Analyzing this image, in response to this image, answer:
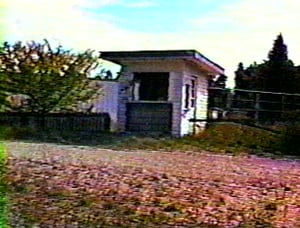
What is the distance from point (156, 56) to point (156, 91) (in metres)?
1.03

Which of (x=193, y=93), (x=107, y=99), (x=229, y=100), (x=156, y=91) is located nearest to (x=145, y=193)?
(x=156, y=91)

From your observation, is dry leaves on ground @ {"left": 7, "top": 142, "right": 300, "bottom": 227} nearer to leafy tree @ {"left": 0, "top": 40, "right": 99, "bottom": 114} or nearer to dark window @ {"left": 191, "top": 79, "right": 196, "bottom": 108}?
leafy tree @ {"left": 0, "top": 40, "right": 99, "bottom": 114}

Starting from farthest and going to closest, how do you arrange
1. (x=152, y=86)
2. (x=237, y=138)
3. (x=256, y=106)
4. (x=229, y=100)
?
1. (x=229, y=100)
2. (x=256, y=106)
3. (x=152, y=86)
4. (x=237, y=138)

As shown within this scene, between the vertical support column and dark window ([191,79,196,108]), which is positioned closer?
the vertical support column

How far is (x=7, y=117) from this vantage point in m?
18.7

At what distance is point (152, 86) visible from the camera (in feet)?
65.3

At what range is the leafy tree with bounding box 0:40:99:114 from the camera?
19.2 m

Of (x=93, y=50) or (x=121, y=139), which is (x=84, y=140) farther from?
(x=93, y=50)

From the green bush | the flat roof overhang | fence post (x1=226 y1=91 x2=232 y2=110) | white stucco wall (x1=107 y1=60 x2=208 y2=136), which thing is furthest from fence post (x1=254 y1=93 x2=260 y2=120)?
the flat roof overhang

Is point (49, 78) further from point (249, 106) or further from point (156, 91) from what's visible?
point (249, 106)

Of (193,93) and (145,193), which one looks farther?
(193,93)

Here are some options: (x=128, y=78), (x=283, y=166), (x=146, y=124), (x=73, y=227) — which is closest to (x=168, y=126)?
(x=146, y=124)

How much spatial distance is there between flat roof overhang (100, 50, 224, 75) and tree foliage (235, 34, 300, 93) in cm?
1032

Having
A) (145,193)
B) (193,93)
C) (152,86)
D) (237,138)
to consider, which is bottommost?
(145,193)
